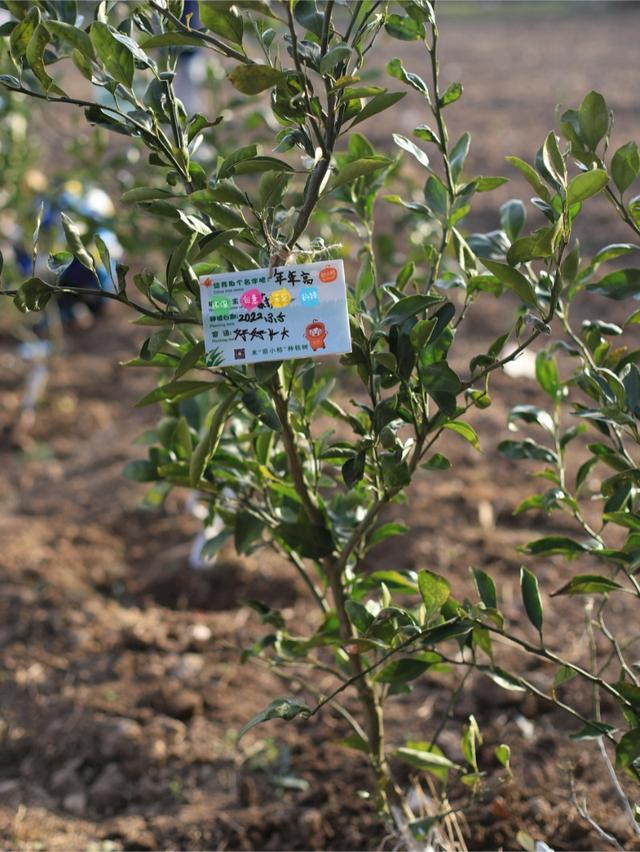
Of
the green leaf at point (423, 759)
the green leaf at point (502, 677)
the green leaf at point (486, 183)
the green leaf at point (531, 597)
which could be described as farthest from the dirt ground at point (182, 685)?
the green leaf at point (486, 183)

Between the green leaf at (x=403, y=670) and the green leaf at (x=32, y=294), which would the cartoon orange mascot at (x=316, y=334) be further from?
the green leaf at (x=403, y=670)

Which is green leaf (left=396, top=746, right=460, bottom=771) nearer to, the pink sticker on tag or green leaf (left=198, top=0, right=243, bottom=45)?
the pink sticker on tag

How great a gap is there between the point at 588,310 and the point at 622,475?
10.9 ft

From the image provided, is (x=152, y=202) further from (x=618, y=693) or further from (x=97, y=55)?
(x=618, y=693)

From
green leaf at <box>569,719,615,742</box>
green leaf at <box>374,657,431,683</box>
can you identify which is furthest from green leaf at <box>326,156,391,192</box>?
green leaf at <box>569,719,615,742</box>

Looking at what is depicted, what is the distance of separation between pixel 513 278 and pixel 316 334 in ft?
0.85

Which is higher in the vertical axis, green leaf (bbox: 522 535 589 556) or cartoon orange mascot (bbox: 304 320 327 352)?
cartoon orange mascot (bbox: 304 320 327 352)

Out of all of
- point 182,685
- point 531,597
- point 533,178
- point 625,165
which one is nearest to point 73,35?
point 533,178

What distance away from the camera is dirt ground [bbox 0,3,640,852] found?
1.97 metres

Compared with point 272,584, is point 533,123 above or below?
above

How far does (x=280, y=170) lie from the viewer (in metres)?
1.24

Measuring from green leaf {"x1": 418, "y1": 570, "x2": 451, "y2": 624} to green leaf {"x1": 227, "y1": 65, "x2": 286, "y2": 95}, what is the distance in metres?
0.63

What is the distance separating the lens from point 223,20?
3.82ft

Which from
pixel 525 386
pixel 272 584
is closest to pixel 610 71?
pixel 525 386
